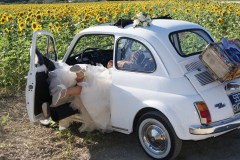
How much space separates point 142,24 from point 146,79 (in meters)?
0.76

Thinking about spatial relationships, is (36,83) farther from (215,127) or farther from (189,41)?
(215,127)

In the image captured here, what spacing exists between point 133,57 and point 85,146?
4.49 ft

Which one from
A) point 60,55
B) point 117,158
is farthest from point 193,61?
point 60,55

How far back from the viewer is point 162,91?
500cm

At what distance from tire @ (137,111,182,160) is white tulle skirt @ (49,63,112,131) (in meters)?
0.60

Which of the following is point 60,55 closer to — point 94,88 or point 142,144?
point 94,88

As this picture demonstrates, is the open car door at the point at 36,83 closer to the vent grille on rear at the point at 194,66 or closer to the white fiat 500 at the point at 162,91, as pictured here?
the white fiat 500 at the point at 162,91

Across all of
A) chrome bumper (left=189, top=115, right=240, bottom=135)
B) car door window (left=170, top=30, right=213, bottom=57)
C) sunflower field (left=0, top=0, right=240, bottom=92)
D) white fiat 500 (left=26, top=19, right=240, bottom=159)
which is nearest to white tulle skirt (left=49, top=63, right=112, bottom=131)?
white fiat 500 (left=26, top=19, right=240, bottom=159)

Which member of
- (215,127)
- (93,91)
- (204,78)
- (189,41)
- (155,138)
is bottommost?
(155,138)

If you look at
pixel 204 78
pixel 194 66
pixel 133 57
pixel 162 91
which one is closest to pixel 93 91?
pixel 133 57

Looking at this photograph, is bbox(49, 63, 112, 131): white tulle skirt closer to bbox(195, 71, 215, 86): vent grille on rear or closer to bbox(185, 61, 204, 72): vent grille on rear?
bbox(185, 61, 204, 72): vent grille on rear

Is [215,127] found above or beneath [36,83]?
beneath

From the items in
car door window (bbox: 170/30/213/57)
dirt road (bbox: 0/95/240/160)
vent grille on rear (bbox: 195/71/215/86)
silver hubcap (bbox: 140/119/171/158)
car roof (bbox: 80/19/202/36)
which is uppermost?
car roof (bbox: 80/19/202/36)

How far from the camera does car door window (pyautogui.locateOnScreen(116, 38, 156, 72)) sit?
17.3 ft
